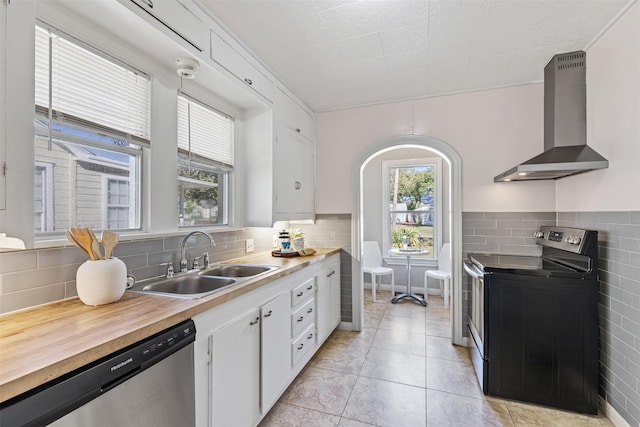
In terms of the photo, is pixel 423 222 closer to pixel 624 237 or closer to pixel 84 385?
pixel 624 237

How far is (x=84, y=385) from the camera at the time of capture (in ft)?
2.93

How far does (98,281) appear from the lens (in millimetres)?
1285

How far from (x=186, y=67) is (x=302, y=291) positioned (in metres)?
1.79

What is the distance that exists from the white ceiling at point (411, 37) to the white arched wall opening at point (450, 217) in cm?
58

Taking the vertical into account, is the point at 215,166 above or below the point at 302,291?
above

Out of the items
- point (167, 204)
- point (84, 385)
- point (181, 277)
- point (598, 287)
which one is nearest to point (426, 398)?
point (598, 287)

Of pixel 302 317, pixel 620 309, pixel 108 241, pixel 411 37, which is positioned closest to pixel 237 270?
pixel 302 317

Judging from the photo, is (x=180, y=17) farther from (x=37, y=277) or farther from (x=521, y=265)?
(x=521, y=265)

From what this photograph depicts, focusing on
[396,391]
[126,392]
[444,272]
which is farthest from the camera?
[444,272]

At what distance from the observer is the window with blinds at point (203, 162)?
Answer: 214 centimetres

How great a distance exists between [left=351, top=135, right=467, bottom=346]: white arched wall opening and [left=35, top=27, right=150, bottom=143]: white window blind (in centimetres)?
224

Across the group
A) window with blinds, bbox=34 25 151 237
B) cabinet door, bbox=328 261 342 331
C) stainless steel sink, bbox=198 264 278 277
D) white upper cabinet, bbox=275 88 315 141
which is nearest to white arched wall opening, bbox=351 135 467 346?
cabinet door, bbox=328 261 342 331

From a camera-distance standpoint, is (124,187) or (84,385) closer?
(84,385)

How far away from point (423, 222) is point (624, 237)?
323 cm
